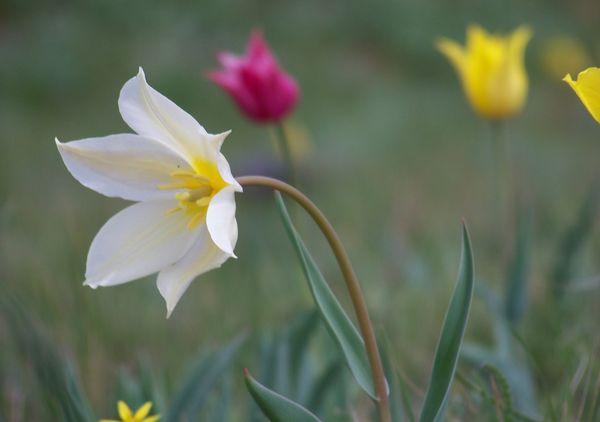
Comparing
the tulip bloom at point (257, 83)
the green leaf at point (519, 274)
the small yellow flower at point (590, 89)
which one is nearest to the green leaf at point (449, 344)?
the small yellow flower at point (590, 89)

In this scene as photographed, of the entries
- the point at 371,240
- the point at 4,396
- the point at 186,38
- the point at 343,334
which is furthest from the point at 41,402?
the point at 186,38

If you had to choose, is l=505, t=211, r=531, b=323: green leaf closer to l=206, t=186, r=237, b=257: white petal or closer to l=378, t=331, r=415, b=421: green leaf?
l=378, t=331, r=415, b=421: green leaf

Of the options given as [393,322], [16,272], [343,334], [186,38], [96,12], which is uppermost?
[96,12]

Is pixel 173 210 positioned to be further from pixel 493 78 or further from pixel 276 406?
pixel 493 78

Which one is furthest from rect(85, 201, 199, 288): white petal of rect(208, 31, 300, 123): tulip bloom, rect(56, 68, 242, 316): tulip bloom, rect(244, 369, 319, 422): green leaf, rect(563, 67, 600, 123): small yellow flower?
rect(208, 31, 300, 123): tulip bloom

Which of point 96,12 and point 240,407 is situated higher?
point 96,12

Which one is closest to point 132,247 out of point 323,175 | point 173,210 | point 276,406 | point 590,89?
point 173,210

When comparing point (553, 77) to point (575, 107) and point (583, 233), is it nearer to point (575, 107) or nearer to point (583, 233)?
point (575, 107)

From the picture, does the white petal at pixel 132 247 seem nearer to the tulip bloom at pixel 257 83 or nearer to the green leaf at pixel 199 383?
the green leaf at pixel 199 383
